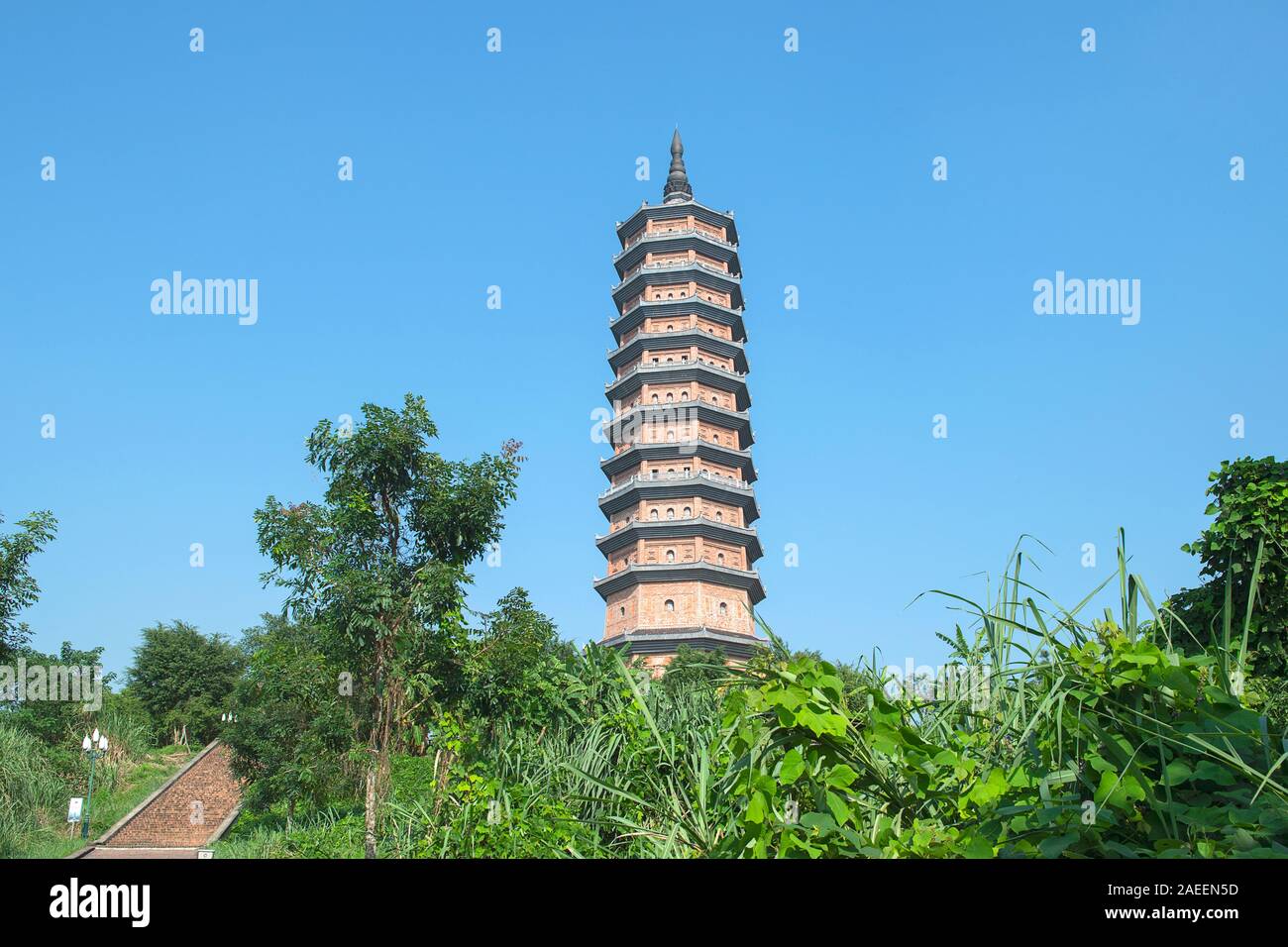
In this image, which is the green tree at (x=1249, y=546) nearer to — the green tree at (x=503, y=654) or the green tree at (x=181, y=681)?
the green tree at (x=503, y=654)

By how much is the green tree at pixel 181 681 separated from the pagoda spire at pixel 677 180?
3003cm

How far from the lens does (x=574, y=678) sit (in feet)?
18.1

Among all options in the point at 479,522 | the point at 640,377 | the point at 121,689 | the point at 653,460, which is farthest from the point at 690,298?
the point at 121,689

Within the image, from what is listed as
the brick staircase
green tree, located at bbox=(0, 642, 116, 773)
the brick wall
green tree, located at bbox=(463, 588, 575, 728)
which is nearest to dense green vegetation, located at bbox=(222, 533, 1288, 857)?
green tree, located at bbox=(463, 588, 575, 728)

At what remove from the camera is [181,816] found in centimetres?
2739

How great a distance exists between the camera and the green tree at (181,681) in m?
45.4

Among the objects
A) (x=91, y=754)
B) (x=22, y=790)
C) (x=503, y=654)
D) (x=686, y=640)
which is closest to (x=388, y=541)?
(x=503, y=654)

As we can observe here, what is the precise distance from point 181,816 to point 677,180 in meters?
32.3

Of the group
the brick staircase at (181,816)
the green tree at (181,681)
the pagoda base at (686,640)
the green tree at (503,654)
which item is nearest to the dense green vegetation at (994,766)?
the green tree at (503,654)

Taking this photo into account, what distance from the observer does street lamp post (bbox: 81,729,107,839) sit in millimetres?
23266

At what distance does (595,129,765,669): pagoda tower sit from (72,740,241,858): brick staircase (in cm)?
1392

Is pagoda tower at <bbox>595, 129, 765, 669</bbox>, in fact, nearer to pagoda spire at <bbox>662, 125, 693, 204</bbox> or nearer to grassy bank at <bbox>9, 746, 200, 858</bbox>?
pagoda spire at <bbox>662, 125, 693, 204</bbox>
